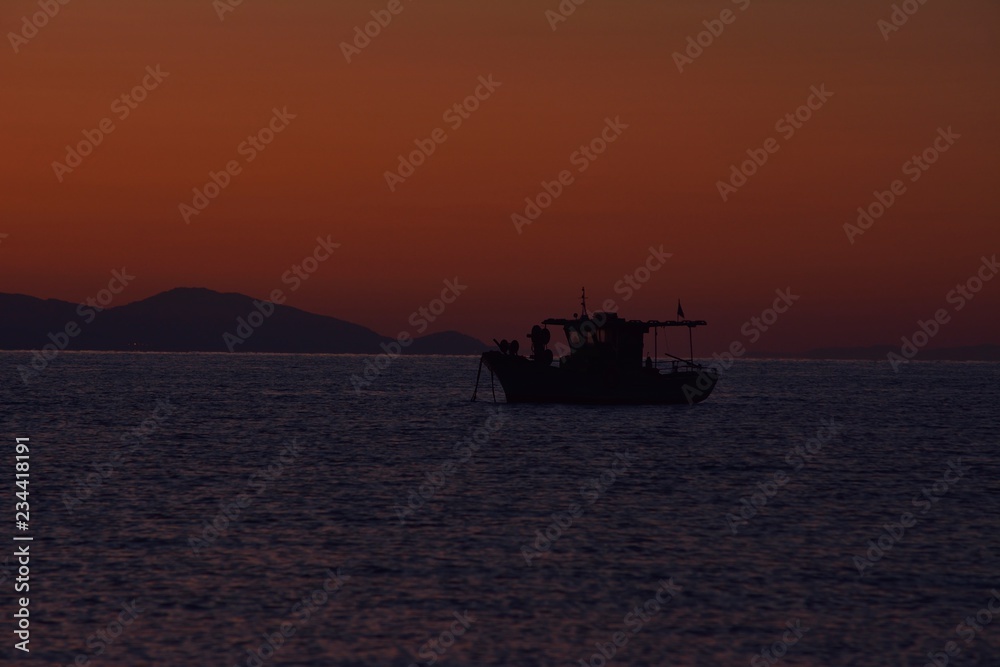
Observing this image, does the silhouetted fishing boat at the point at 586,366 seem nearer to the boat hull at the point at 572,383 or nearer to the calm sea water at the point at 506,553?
the boat hull at the point at 572,383

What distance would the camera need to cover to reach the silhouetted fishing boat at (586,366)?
74.1 meters

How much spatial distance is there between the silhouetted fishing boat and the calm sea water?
794 inches

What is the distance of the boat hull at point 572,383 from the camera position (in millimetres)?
74625

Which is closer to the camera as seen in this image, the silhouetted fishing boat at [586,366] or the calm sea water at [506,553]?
the calm sea water at [506,553]

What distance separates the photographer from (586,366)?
7456 cm

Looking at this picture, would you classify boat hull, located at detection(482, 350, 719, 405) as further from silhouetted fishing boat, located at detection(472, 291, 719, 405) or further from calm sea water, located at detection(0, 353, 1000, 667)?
calm sea water, located at detection(0, 353, 1000, 667)

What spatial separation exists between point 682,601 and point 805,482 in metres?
20.1

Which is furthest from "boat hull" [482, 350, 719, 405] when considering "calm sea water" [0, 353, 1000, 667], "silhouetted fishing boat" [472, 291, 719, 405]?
"calm sea water" [0, 353, 1000, 667]

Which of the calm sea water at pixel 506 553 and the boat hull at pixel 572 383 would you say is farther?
the boat hull at pixel 572 383

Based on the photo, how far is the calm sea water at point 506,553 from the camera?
17.2m

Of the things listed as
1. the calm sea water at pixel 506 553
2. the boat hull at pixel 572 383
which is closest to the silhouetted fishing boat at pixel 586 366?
the boat hull at pixel 572 383

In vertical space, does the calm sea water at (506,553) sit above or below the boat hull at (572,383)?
above

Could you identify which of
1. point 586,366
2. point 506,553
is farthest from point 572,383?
point 506,553

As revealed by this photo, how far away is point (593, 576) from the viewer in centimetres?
2186
